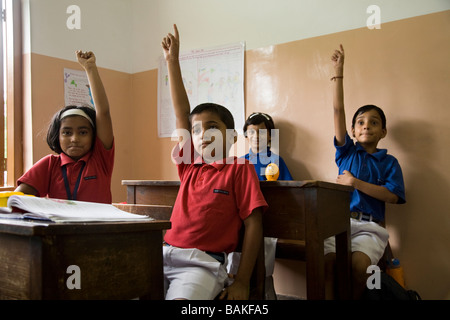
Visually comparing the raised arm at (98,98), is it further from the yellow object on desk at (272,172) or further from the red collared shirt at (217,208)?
the yellow object on desk at (272,172)

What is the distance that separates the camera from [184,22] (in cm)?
338

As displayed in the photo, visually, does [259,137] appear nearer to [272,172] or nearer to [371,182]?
[272,172]

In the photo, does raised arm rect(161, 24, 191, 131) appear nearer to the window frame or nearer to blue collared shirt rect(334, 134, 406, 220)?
blue collared shirt rect(334, 134, 406, 220)

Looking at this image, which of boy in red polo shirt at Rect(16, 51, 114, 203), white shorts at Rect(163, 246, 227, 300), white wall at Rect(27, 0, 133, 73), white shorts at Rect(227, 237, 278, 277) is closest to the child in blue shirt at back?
white shorts at Rect(227, 237, 278, 277)

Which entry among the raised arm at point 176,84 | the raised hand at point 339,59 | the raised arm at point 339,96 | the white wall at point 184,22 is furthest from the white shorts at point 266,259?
the white wall at point 184,22

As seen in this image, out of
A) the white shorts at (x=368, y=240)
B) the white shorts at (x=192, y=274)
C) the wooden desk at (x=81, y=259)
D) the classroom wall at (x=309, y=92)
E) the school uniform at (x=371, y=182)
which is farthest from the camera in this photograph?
the classroom wall at (x=309, y=92)

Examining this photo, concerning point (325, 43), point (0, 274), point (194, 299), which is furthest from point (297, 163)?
point (0, 274)

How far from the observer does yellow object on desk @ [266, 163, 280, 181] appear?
258 cm

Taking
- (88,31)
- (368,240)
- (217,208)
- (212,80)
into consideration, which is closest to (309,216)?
(217,208)

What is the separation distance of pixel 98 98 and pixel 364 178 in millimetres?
1496

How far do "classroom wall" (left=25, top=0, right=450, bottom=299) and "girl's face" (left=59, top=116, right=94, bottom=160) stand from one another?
4.09 feet

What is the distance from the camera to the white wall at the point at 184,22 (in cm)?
261

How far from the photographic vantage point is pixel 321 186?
4.95 feet

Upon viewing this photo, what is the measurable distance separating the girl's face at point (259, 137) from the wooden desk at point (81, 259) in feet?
5.60
